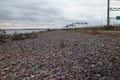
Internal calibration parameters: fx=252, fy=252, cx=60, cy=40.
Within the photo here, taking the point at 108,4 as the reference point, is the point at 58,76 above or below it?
below

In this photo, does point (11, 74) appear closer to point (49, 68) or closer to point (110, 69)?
point (49, 68)

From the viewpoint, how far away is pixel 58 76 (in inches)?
294

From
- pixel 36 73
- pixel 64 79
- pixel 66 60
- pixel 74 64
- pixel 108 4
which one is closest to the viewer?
pixel 64 79

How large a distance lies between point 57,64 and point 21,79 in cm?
182

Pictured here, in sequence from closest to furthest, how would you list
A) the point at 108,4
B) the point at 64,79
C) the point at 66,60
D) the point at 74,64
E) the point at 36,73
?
the point at 64,79, the point at 36,73, the point at 74,64, the point at 66,60, the point at 108,4

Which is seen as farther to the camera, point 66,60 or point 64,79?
point 66,60

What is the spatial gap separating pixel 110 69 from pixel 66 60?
6.48 ft

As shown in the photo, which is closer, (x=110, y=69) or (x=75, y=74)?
(x=75, y=74)

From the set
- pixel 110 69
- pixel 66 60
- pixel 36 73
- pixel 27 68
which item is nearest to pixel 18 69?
pixel 27 68

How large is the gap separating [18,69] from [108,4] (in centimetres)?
3643

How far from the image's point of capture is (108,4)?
142 feet

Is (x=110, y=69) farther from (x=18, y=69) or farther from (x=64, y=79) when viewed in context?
(x=18, y=69)

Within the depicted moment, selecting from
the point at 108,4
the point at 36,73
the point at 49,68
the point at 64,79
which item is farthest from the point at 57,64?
the point at 108,4

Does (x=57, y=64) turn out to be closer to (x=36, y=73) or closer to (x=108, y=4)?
(x=36, y=73)
